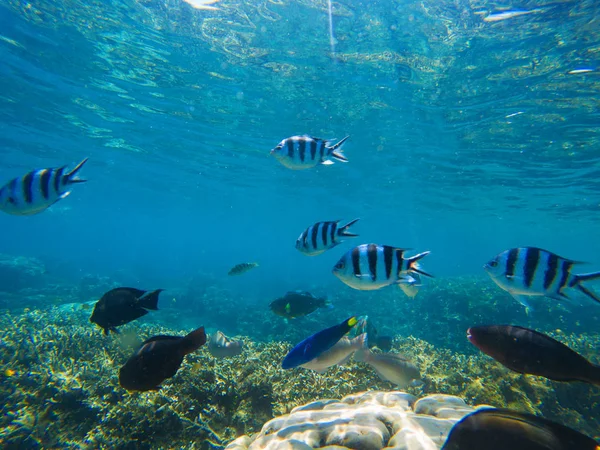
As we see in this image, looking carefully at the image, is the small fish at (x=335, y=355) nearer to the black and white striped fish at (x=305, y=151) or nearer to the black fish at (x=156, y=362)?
the black fish at (x=156, y=362)

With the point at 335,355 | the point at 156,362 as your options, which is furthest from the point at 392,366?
the point at 156,362

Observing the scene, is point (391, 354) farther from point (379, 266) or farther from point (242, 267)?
point (242, 267)

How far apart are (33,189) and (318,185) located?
2971 centimetres

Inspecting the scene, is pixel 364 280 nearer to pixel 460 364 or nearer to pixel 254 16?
pixel 460 364

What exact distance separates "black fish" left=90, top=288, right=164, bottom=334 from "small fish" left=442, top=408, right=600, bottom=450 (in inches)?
115

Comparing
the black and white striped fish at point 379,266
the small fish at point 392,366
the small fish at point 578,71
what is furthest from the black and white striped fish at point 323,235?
the small fish at point 578,71

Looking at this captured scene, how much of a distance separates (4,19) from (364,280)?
18.3m

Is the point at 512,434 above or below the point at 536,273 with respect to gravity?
below

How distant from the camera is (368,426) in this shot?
3.31 metres

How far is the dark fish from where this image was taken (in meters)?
1.99

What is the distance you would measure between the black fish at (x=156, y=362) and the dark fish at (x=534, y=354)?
7.42 feet

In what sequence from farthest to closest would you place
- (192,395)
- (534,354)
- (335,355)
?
(192,395), (335,355), (534,354)

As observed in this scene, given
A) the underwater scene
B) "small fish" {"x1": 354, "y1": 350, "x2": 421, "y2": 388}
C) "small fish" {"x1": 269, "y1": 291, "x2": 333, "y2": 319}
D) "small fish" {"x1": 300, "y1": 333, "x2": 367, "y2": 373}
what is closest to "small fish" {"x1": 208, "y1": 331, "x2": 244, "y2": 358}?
the underwater scene

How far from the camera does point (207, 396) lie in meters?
5.75
